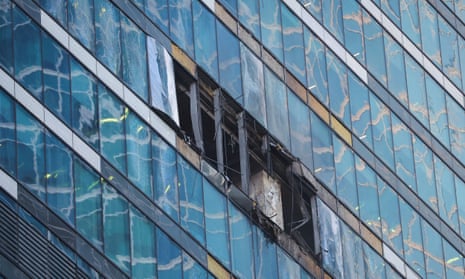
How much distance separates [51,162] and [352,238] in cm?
1465

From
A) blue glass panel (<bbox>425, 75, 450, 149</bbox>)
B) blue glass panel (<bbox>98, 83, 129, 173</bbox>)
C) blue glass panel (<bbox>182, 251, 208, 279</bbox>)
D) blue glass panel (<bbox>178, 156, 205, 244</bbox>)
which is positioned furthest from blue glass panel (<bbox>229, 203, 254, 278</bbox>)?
blue glass panel (<bbox>425, 75, 450, 149</bbox>)

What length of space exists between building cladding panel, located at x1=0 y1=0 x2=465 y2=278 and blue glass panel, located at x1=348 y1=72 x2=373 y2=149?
0.10 m

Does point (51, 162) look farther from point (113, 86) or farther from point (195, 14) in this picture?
point (195, 14)

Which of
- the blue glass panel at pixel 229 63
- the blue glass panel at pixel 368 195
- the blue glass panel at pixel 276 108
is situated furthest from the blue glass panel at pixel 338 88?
the blue glass panel at pixel 229 63

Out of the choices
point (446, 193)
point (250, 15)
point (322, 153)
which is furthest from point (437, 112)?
point (250, 15)

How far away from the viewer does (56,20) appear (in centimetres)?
5278

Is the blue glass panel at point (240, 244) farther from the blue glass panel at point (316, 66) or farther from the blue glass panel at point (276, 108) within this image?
the blue glass panel at point (316, 66)

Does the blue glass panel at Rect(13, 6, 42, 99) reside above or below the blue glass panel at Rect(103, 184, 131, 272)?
above

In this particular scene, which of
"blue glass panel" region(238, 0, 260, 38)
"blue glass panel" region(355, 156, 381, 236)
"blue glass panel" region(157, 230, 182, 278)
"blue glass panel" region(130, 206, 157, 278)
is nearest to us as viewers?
"blue glass panel" region(130, 206, 157, 278)

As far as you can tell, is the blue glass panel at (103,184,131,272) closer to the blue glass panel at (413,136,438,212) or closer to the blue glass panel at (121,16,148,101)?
the blue glass panel at (121,16,148,101)

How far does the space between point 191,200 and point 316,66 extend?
9907 mm

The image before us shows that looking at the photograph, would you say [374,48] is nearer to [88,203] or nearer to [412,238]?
[412,238]

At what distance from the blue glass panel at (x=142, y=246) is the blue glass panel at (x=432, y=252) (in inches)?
605

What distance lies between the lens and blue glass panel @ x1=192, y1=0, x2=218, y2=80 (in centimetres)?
5828
